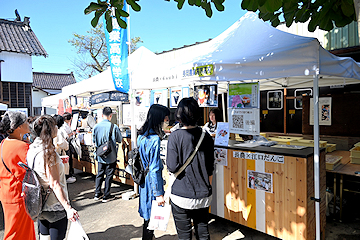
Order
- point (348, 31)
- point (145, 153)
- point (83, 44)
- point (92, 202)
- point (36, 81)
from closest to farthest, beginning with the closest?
point (145, 153), point (92, 202), point (348, 31), point (83, 44), point (36, 81)

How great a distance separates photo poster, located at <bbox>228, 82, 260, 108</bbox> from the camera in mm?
3262

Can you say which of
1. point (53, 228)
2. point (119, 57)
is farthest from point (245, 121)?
point (119, 57)

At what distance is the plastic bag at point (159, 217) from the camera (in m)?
2.53

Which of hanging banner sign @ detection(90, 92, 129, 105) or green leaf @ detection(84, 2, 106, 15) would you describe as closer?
green leaf @ detection(84, 2, 106, 15)

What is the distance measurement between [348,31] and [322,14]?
18.1ft

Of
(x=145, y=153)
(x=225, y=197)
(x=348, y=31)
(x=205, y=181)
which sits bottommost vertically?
(x=225, y=197)

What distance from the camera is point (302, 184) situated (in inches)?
109

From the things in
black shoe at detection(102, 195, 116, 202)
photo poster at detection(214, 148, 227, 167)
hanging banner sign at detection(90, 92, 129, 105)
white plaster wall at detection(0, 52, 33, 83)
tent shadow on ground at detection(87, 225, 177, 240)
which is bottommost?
tent shadow on ground at detection(87, 225, 177, 240)

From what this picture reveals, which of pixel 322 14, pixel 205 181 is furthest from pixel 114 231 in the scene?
pixel 322 14

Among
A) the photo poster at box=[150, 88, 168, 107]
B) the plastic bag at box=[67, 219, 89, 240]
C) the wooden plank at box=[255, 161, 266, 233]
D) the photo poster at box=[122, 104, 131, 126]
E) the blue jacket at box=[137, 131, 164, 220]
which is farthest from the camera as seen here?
the photo poster at box=[122, 104, 131, 126]

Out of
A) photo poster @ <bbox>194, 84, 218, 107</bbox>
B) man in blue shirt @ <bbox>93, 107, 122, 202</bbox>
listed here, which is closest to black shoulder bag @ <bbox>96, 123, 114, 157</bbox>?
man in blue shirt @ <bbox>93, 107, 122, 202</bbox>

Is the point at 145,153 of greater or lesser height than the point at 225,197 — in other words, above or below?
above

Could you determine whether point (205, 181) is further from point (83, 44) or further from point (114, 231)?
point (83, 44)

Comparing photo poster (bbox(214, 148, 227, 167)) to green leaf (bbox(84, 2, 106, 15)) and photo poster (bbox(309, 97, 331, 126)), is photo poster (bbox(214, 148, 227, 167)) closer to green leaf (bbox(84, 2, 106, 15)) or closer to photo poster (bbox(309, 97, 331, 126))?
green leaf (bbox(84, 2, 106, 15))
